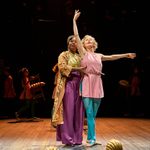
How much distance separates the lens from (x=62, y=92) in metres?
5.70

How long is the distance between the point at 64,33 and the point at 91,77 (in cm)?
992

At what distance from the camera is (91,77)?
5.76 meters

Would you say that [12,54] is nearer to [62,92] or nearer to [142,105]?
[142,105]

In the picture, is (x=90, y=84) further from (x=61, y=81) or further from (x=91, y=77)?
(x=61, y=81)

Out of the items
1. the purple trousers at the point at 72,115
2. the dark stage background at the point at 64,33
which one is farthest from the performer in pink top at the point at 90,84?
the dark stage background at the point at 64,33

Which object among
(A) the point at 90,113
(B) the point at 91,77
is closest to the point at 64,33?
(B) the point at 91,77

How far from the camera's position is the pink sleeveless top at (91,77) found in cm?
569

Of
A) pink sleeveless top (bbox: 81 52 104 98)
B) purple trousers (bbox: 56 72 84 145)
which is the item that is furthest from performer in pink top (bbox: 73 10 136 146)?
purple trousers (bbox: 56 72 84 145)

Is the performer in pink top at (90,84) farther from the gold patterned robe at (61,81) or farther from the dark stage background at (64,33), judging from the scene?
the dark stage background at (64,33)

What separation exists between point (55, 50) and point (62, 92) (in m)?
9.82

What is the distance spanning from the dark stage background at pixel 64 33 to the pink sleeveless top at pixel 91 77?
28.5 feet

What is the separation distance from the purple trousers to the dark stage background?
8645mm

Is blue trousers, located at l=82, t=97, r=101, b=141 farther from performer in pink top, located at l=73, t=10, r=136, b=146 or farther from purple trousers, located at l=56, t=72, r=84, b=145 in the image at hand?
purple trousers, located at l=56, t=72, r=84, b=145

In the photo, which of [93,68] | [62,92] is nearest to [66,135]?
[62,92]
